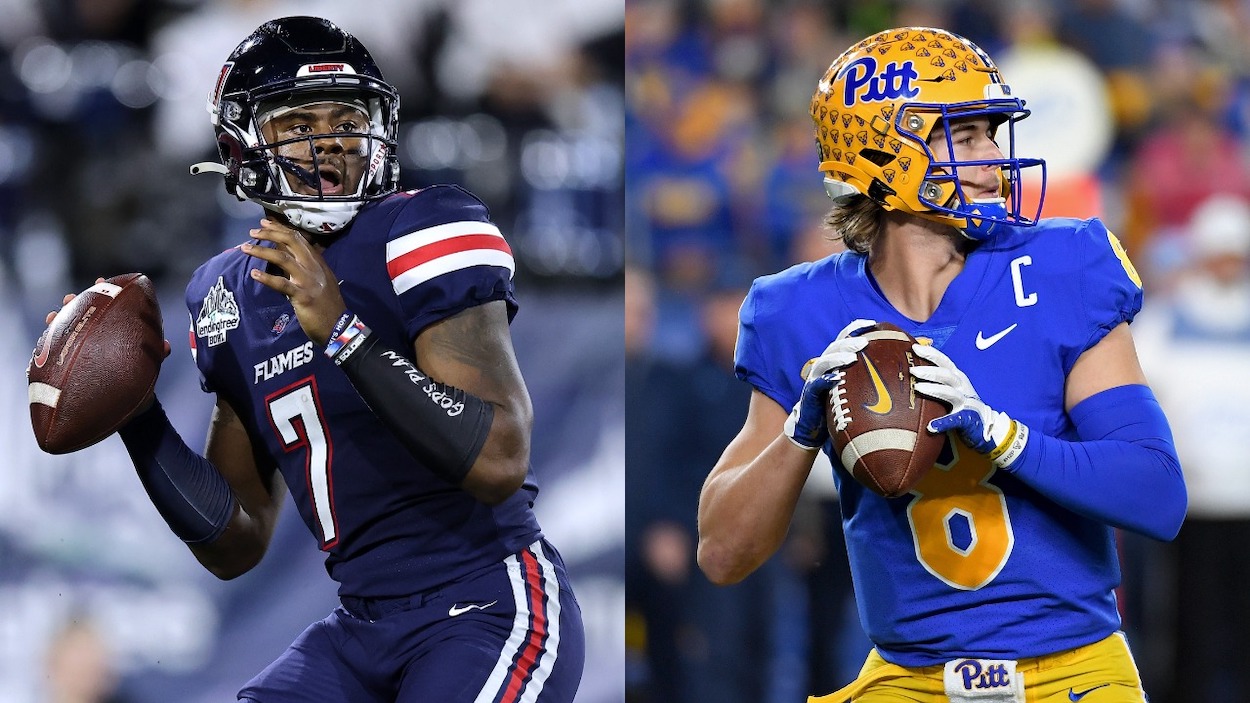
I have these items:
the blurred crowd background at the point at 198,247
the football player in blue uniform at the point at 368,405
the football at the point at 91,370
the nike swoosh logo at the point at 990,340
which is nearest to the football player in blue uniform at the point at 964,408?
the nike swoosh logo at the point at 990,340

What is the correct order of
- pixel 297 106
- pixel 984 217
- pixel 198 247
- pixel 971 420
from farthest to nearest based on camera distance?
pixel 198 247 < pixel 297 106 < pixel 984 217 < pixel 971 420

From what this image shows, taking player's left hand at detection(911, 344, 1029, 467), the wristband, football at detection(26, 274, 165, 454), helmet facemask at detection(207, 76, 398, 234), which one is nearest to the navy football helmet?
helmet facemask at detection(207, 76, 398, 234)

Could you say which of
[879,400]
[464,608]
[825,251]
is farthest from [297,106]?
[825,251]

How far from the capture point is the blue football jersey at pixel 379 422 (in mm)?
2285

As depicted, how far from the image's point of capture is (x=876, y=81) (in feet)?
7.61

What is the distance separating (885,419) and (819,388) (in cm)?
12

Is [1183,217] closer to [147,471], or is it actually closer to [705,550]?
[705,550]

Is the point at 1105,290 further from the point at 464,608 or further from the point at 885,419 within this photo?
the point at 464,608

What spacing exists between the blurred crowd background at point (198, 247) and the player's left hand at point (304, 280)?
1.98 metres

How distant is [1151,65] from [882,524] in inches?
139

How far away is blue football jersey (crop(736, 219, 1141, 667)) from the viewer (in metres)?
2.09

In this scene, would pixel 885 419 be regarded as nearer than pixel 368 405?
Yes

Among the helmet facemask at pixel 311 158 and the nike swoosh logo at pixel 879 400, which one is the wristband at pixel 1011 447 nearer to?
the nike swoosh logo at pixel 879 400

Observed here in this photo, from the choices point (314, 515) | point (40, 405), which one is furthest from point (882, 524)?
point (40, 405)
